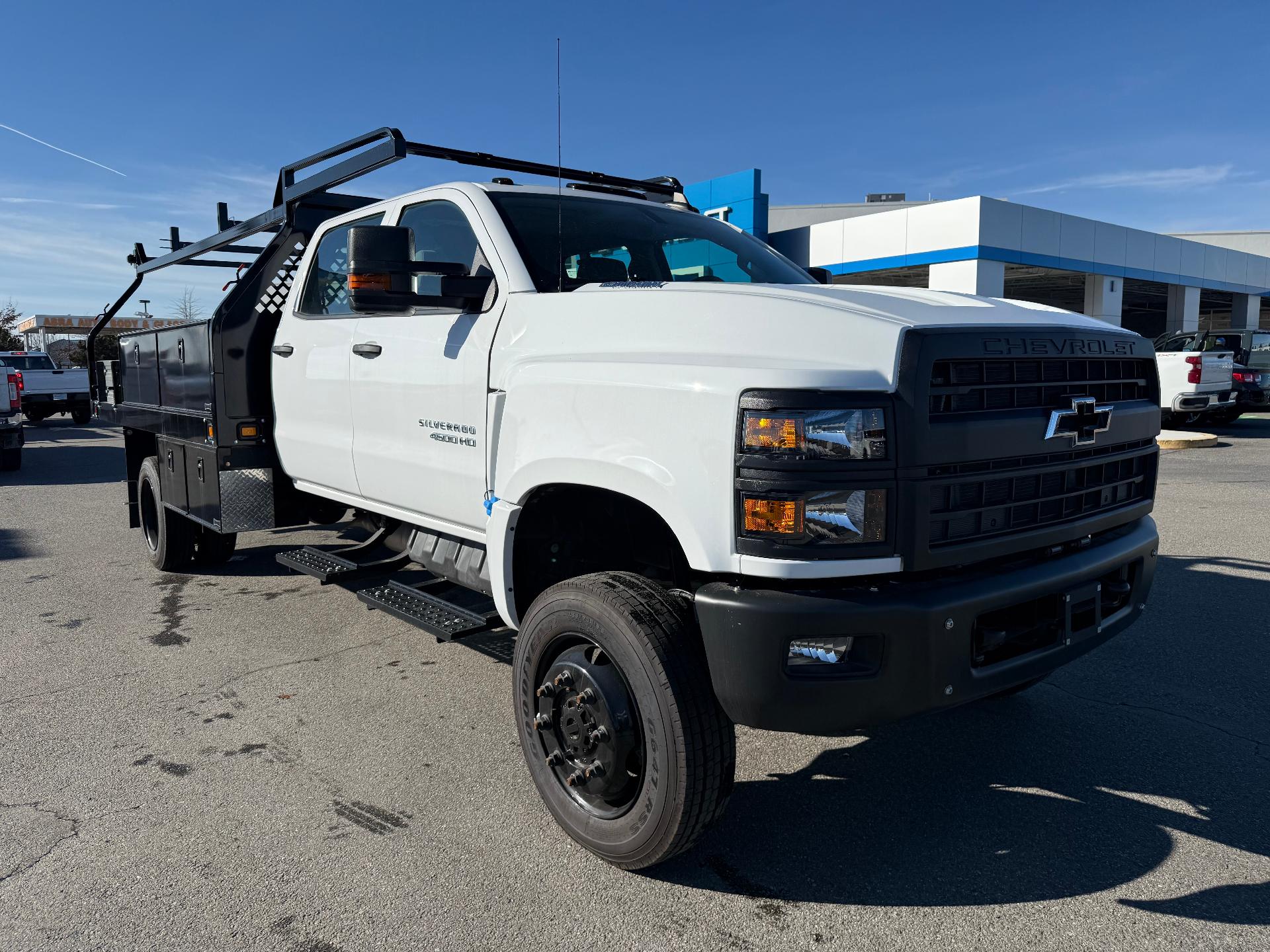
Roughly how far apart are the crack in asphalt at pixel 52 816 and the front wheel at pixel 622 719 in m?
1.44

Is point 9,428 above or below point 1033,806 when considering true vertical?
above

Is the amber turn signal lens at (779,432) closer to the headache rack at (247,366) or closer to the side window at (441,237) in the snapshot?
the side window at (441,237)

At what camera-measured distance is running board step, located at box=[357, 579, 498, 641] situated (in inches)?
142

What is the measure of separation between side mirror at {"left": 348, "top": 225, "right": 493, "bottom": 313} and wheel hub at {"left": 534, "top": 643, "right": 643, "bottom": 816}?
53.3 inches

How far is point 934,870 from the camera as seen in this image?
278 centimetres

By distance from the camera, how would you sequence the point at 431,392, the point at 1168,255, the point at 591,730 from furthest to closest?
the point at 1168,255
the point at 431,392
the point at 591,730

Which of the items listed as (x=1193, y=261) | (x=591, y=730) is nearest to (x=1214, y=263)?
(x=1193, y=261)

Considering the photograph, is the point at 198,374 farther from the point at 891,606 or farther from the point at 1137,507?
the point at 1137,507

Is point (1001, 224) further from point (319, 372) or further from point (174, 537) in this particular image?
point (319, 372)

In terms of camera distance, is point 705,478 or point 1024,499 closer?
point 705,478

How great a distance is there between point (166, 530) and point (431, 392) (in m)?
3.54

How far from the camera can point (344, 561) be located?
482 centimetres

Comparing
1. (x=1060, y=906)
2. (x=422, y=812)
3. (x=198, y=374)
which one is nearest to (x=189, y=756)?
(x=422, y=812)

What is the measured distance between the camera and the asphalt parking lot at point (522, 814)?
2.54 metres
